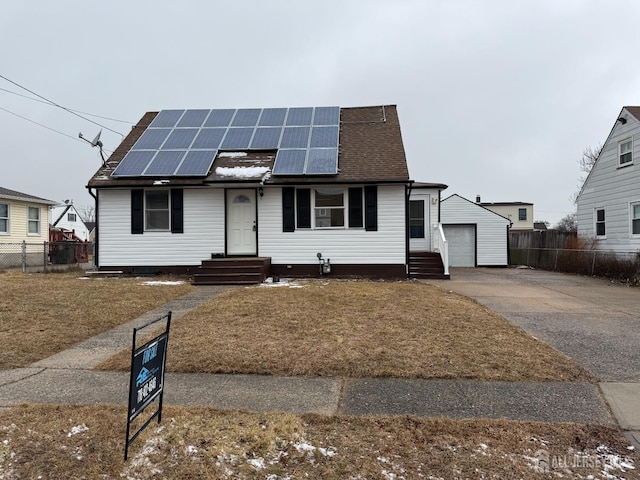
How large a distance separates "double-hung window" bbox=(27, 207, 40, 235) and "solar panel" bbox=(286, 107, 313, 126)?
15.5m

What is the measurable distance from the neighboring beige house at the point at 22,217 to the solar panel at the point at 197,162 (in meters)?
11.6

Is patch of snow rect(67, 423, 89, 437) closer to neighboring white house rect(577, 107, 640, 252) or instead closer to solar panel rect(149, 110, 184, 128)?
solar panel rect(149, 110, 184, 128)

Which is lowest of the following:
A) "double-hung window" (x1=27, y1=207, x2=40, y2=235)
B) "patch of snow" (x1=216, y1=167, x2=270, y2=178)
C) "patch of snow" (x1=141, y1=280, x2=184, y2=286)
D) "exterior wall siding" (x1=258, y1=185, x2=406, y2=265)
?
"patch of snow" (x1=141, y1=280, x2=184, y2=286)

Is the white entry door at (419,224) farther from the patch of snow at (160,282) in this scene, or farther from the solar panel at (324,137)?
the patch of snow at (160,282)

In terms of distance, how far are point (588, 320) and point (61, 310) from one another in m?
9.63

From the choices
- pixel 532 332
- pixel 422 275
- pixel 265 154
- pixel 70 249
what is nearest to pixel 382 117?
pixel 265 154

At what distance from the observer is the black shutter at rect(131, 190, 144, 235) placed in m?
13.6

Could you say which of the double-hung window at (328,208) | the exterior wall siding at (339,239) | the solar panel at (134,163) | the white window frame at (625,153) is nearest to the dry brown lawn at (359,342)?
the exterior wall siding at (339,239)

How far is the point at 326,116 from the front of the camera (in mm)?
16359

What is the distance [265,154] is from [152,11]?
8009 millimetres

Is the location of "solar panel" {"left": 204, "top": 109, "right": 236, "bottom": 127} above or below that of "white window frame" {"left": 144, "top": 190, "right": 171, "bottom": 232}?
above

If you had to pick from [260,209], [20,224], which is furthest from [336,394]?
[20,224]

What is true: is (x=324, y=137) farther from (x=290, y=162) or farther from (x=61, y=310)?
(x=61, y=310)

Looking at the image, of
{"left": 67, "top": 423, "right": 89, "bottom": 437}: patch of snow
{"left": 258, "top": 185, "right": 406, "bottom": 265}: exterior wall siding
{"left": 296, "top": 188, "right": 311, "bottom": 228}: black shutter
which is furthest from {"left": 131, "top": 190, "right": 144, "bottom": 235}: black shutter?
{"left": 67, "top": 423, "right": 89, "bottom": 437}: patch of snow
